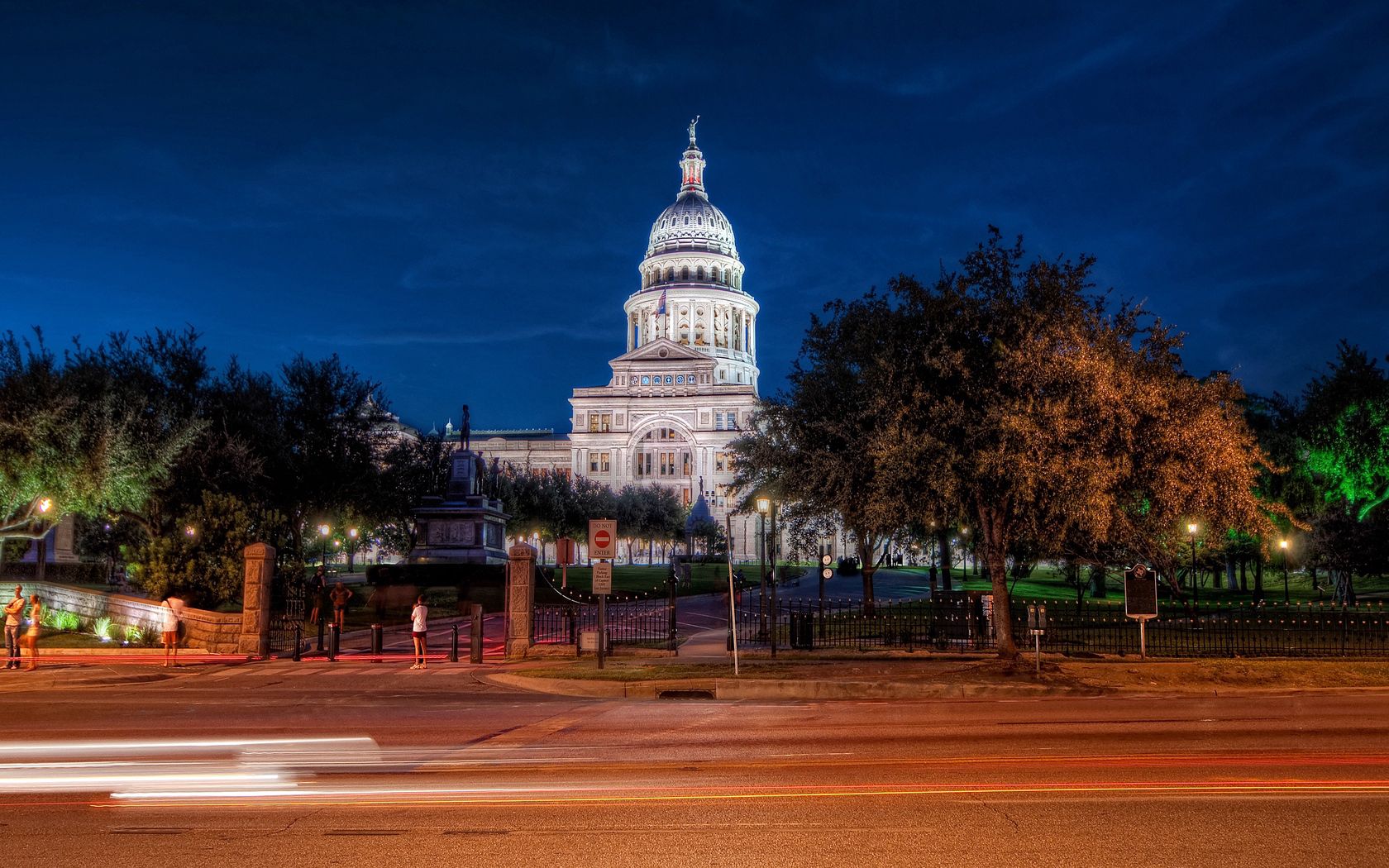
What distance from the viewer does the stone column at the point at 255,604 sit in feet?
88.0

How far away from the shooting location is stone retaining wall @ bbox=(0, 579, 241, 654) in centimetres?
2750

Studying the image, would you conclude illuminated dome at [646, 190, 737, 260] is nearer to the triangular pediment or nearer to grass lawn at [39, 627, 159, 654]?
the triangular pediment

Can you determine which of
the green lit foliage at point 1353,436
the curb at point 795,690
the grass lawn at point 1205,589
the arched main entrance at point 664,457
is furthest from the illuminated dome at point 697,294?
the curb at point 795,690

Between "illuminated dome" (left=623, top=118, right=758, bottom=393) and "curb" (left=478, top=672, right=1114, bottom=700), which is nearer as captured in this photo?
"curb" (left=478, top=672, right=1114, bottom=700)

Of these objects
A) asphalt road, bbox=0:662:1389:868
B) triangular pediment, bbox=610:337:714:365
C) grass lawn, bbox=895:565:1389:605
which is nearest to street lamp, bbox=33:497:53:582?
asphalt road, bbox=0:662:1389:868

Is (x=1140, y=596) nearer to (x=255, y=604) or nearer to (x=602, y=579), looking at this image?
(x=602, y=579)

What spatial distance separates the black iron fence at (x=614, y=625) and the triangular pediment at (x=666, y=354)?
96.1 m

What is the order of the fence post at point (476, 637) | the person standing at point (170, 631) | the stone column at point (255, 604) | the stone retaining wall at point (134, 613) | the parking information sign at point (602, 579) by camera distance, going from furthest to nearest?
the stone retaining wall at point (134, 613)
the stone column at point (255, 604)
the fence post at point (476, 637)
the person standing at point (170, 631)
the parking information sign at point (602, 579)

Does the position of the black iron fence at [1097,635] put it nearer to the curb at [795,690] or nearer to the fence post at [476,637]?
the curb at [795,690]

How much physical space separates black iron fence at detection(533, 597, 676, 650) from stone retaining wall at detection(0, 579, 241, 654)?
785 cm

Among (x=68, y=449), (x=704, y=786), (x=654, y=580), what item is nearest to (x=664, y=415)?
(x=654, y=580)

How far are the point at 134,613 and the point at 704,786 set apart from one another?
24.4 m

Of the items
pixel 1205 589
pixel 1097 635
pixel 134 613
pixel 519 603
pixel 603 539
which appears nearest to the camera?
pixel 603 539

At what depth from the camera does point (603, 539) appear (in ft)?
77.7
